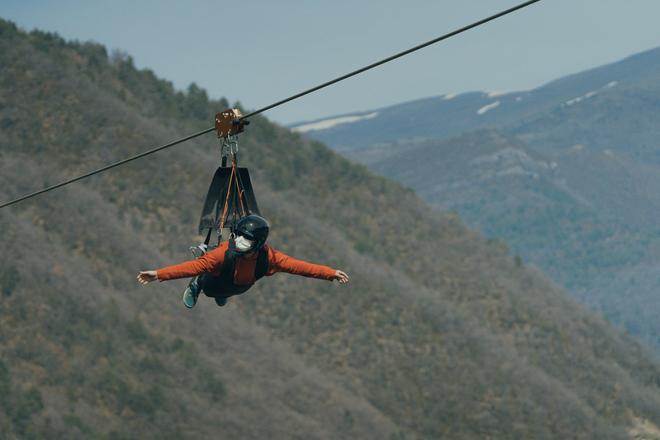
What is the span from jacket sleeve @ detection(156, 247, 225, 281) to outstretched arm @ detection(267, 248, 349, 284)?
0.74 meters

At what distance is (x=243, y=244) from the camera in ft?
51.0

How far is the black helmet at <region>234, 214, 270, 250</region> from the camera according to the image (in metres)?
15.4

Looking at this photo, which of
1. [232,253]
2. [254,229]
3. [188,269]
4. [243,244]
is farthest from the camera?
[232,253]

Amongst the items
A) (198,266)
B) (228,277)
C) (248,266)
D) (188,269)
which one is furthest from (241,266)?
(188,269)

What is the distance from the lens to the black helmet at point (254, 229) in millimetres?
15414

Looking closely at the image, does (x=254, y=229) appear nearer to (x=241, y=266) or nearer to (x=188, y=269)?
(x=241, y=266)

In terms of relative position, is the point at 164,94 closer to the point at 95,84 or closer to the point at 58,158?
the point at 95,84

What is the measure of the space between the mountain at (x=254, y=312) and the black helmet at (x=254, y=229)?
Answer: 43.2 m

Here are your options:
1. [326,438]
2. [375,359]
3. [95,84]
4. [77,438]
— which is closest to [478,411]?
[375,359]

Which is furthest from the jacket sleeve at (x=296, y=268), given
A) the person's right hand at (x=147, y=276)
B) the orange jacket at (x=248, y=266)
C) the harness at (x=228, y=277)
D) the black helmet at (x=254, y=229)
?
the person's right hand at (x=147, y=276)

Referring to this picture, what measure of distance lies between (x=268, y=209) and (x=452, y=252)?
23.7 meters

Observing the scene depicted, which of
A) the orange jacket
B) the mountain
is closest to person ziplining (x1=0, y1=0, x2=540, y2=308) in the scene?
the orange jacket

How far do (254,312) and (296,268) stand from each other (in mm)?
64133

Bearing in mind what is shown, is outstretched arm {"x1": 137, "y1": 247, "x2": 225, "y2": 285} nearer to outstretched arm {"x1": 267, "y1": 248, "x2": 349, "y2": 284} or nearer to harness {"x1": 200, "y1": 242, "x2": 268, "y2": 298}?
harness {"x1": 200, "y1": 242, "x2": 268, "y2": 298}
